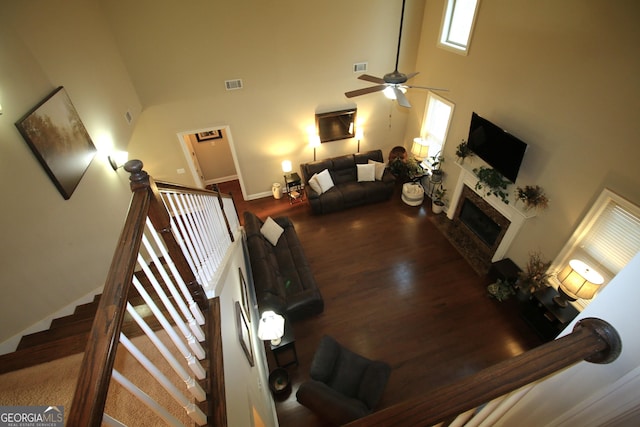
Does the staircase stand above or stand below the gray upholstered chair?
above

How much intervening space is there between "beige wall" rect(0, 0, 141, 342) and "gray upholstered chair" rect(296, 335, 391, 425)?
8.58 ft

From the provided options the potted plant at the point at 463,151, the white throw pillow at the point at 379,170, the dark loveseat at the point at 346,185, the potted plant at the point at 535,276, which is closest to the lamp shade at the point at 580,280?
the potted plant at the point at 535,276

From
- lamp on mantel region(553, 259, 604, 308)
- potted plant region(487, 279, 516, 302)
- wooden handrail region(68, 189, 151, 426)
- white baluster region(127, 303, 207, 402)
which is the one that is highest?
wooden handrail region(68, 189, 151, 426)

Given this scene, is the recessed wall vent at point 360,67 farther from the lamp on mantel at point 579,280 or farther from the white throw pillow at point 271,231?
the lamp on mantel at point 579,280

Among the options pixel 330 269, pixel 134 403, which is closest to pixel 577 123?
pixel 330 269

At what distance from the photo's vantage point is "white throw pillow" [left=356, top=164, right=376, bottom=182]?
22.7 ft

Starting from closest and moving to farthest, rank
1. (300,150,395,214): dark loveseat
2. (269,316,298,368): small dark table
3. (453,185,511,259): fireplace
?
1. (269,316,298,368): small dark table
2. (453,185,511,259): fireplace
3. (300,150,395,214): dark loveseat

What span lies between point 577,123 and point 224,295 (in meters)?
4.42

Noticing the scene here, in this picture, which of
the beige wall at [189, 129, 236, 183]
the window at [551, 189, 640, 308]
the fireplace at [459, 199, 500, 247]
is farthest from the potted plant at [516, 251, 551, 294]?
the beige wall at [189, 129, 236, 183]

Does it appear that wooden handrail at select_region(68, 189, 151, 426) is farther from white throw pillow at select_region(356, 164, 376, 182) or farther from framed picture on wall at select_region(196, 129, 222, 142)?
framed picture on wall at select_region(196, 129, 222, 142)

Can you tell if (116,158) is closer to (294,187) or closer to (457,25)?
(294,187)

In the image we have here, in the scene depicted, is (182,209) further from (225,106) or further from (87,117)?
(225,106)

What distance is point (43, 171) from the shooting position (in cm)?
265

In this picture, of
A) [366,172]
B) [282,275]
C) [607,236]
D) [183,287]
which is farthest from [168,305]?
[366,172]
